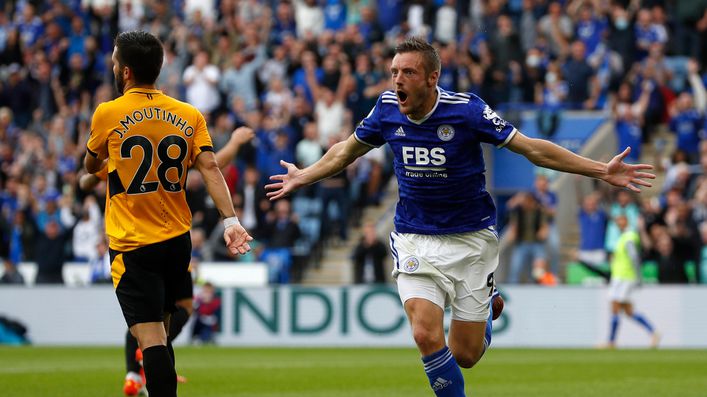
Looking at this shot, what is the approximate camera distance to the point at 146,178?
323 inches

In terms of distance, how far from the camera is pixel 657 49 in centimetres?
2422

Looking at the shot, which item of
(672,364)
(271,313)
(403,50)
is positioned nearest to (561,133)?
(271,313)

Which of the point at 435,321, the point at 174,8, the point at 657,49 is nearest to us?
the point at 435,321

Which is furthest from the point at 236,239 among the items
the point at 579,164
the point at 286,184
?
the point at 579,164

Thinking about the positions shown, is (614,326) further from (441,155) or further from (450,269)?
(441,155)

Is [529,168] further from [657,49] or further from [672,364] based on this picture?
[672,364]

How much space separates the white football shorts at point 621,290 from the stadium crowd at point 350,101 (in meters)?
1.36

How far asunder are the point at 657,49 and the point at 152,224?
57.6 ft

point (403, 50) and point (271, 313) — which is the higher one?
point (403, 50)

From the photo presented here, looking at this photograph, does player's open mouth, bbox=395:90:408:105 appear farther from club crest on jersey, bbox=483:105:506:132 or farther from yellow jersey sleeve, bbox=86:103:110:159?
yellow jersey sleeve, bbox=86:103:110:159

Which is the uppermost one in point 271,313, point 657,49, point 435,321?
point 657,49

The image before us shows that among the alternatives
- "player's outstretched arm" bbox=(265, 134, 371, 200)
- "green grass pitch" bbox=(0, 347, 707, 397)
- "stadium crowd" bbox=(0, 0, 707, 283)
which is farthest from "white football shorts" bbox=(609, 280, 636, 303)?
"player's outstretched arm" bbox=(265, 134, 371, 200)

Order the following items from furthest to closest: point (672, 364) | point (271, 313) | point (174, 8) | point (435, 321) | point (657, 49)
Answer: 1. point (174, 8)
2. point (657, 49)
3. point (271, 313)
4. point (672, 364)
5. point (435, 321)

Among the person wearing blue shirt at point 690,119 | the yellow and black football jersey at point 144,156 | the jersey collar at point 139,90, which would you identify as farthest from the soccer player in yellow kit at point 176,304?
the person wearing blue shirt at point 690,119
